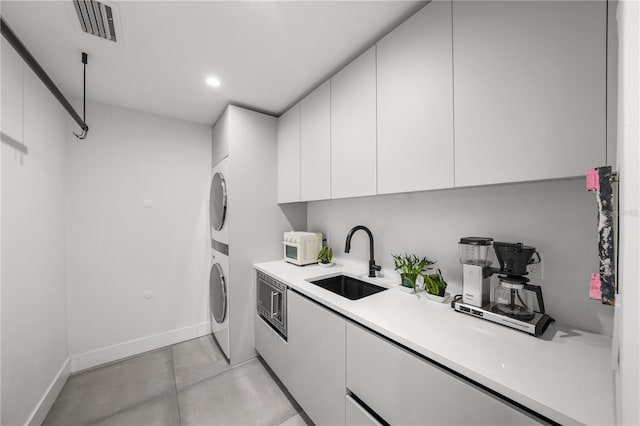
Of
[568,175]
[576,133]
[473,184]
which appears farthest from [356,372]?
[576,133]

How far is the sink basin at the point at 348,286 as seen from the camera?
1779 mm

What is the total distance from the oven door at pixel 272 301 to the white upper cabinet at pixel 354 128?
871mm

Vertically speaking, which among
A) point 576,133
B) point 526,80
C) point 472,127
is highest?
point 526,80

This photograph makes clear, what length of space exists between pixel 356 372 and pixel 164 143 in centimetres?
279

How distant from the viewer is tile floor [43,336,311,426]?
5.33 ft

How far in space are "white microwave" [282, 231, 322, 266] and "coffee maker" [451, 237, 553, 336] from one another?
1299 mm

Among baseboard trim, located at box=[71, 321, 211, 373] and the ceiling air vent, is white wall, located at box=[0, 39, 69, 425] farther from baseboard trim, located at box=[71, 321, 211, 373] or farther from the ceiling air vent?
the ceiling air vent

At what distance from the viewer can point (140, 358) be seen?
2314 mm

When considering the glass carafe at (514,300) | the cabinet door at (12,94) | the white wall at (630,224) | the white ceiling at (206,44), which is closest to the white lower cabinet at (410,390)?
the white wall at (630,224)

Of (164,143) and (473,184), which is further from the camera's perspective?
(164,143)

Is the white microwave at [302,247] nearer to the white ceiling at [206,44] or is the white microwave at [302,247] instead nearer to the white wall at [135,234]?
the white wall at [135,234]

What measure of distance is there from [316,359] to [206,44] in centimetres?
207

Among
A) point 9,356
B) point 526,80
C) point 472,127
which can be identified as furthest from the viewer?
point 9,356

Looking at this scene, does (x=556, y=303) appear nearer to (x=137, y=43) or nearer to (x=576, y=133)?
(x=576, y=133)
